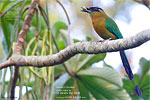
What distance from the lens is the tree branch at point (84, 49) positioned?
113 cm

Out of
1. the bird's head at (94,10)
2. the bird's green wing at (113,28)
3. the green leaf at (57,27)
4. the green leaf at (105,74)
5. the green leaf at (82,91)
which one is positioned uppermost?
the green leaf at (57,27)

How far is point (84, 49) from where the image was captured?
142 centimetres

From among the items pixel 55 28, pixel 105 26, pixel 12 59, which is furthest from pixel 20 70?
pixel 55 28

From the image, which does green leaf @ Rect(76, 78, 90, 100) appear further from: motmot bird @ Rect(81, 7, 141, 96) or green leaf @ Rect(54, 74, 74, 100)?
motmot bird @ Rect(81, 7, 141, 96)

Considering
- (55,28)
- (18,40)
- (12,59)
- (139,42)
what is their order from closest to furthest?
(139,42), (12,59), (18,40), (55,28)

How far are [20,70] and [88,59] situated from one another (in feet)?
2.04

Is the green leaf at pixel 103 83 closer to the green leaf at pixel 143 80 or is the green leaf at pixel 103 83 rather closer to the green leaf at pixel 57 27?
the green leaf at pixel 143 80

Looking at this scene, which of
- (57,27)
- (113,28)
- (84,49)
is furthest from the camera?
(57,27)

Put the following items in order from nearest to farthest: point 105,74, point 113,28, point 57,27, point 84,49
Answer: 1. point 84,49
2. point 113,28
3. point 105,74
4. point 57,27

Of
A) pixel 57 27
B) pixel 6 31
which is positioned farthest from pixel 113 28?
pixel 6 31

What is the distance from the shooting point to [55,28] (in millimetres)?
2689

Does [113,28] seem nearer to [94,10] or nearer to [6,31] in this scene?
[94,10]

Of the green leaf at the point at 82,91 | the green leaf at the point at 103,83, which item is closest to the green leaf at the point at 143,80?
the green leaf at the point at 103,83

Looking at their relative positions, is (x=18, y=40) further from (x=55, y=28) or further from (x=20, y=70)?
(x=55, y=28)
